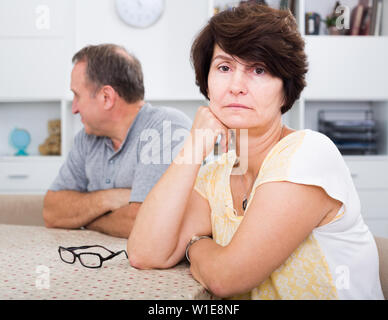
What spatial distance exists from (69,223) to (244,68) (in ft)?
2.92

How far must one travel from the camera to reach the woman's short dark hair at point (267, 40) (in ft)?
A: 3.29

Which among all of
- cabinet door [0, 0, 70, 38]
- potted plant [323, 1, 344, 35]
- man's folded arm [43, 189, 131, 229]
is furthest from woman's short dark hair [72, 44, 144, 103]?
potted plant [323, 1, 344, 35]

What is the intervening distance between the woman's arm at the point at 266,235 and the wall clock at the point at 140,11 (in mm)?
2967

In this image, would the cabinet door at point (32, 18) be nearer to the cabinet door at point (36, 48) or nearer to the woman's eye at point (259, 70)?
the cabinet door at point (36, 48)

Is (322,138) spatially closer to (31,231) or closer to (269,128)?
(269,128)

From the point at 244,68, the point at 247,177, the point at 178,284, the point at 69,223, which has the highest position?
the point at 244,68

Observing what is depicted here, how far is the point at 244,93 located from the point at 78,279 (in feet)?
1.74

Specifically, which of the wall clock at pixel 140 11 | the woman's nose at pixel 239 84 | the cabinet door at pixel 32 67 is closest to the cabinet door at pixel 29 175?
the cabinet door at pixel 32 67

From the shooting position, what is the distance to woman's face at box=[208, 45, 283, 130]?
1028 millimetres

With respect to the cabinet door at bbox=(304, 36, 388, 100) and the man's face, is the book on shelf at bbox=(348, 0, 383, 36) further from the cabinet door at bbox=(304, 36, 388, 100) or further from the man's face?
the man's face

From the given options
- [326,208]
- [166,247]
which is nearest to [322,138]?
[326,208]

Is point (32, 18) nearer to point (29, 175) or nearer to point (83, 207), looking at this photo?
point (29, 175)

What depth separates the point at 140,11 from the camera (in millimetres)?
3566
